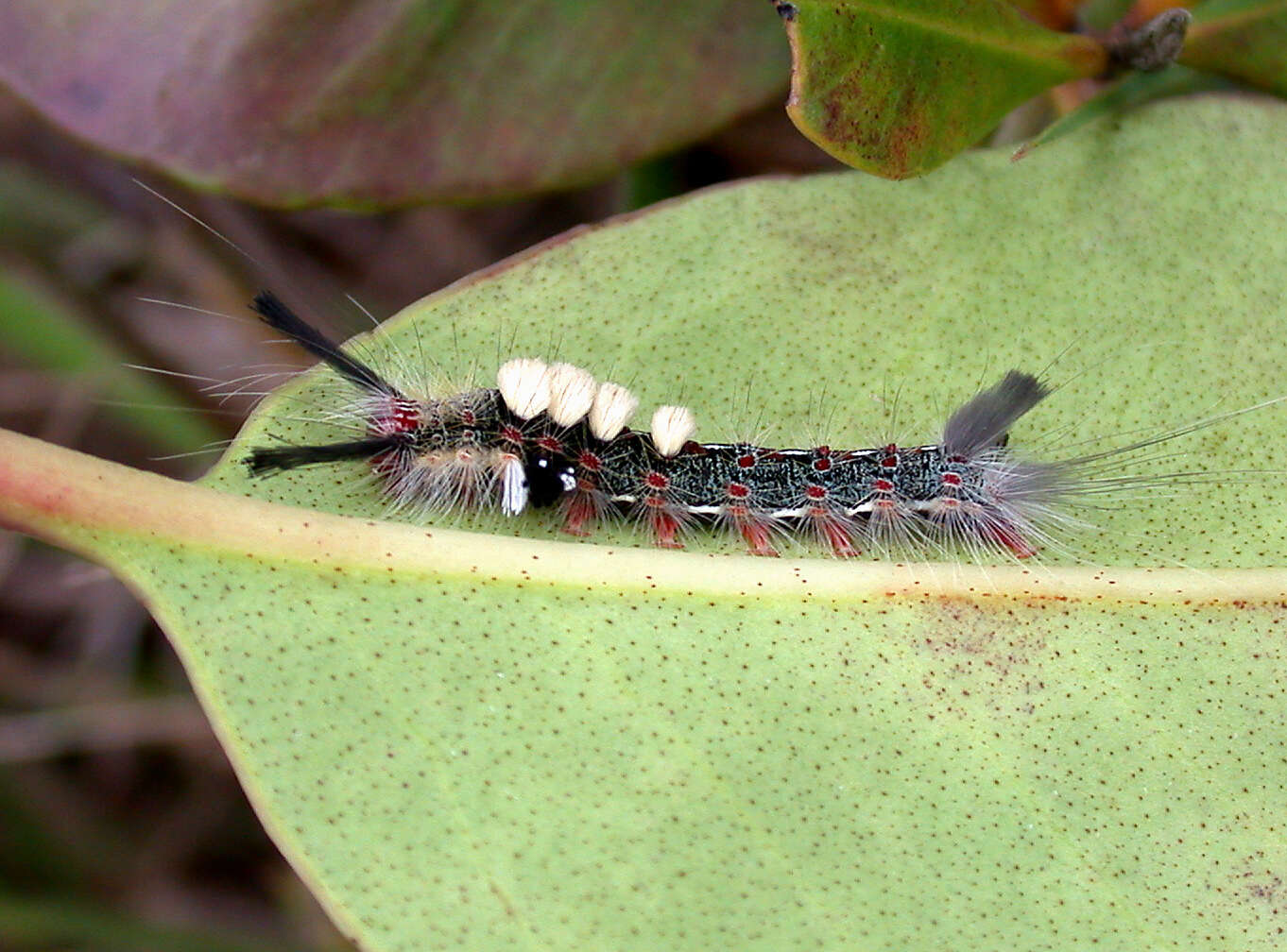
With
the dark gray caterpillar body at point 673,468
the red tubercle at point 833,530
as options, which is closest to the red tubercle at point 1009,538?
the dark gray caterpillar body at point 673,468

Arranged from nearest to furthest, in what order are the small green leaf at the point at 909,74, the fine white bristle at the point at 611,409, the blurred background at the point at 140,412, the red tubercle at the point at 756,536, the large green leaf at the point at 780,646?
the large green leaf at the point at 780,646
the small green leaf at the point at 909,74
the red tubercle at the point at 756,536
the fine white bristle at the point at 611,409
the blurred background at the point at 140,412

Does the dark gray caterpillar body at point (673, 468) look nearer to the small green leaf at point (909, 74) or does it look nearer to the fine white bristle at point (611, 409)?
the fine white bristle at point (611, 409)

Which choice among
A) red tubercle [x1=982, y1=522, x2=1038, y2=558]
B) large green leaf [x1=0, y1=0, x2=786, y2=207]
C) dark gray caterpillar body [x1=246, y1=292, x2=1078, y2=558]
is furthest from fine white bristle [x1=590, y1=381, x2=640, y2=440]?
red tubercle [x1=982, y1=522, x2=1038, y2=558]

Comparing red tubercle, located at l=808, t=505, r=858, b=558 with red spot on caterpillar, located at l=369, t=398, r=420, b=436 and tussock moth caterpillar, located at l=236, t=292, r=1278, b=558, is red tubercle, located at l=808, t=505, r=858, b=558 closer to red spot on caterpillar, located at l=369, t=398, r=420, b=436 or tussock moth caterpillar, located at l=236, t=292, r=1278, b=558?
tussock moth caterpillar, located at l=236, t=292, r=1278, b=558

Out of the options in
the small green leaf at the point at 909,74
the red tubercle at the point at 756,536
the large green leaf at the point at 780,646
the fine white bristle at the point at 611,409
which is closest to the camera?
the large green leaf at the point at 780,646

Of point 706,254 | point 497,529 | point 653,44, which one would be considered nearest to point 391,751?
point 497,529

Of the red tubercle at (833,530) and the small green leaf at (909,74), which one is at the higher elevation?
the small green leaf at (909,74)

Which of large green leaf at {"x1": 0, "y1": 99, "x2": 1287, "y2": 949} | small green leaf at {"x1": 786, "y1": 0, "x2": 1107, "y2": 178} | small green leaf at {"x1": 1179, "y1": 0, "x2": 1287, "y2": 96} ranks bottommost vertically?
large green leaf at {"x1": 0, "y1": 99, "x2": 1287, "y2": 949}

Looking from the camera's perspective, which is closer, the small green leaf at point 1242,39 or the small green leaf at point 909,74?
the small green leaf at point 909,74
